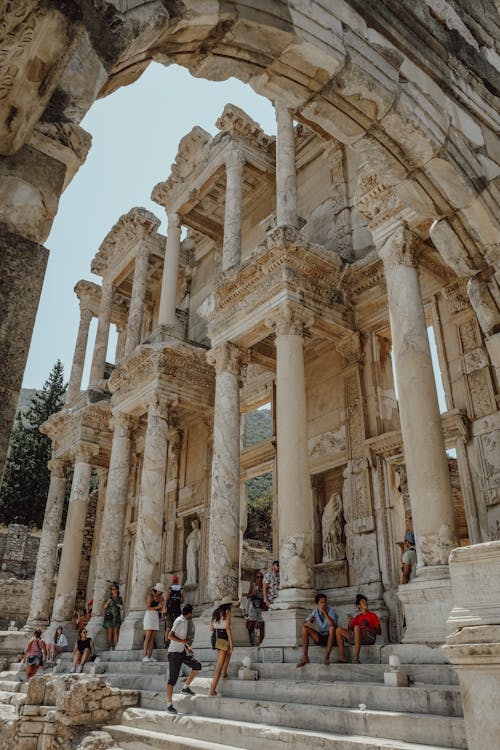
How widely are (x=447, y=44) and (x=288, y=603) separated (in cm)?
778

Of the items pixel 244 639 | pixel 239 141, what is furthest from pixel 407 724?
pixel 239 141

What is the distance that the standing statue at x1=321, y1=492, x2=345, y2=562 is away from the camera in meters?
12.0

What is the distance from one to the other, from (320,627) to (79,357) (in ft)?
52.6

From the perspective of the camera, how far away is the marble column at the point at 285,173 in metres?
12.7

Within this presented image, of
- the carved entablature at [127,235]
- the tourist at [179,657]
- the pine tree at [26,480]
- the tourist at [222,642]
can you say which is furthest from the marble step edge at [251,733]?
the pine tree at [26,480]

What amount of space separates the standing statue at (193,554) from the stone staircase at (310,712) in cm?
719

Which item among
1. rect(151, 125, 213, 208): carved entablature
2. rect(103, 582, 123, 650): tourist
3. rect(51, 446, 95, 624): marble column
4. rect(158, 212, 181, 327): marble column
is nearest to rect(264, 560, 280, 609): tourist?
rect(103, 582, 123, 650): tourist

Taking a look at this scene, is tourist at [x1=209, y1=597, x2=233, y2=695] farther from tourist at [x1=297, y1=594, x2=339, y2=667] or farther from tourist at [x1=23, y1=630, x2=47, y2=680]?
tourist at [x1=23, y1=630, x2=47, y2=680]

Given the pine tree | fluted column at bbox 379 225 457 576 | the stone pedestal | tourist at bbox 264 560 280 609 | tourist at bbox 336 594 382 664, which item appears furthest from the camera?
the pine tree

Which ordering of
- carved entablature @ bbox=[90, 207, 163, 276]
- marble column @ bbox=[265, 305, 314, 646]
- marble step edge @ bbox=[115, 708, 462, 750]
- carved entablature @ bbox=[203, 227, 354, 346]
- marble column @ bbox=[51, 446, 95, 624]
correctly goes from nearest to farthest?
1. marble step edge @ bbox=[115, 708, 462, 750]
2. marble column @ bbox=[265, 305, 314, 646]
3. carved entablature @ bbox=[203, 227, 354, 346]
4. marble column @ bbox=[51, 446, 95, 624]
5. carved entablature @ bbox=[90, 207, 163, 276]

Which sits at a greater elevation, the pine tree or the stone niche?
the pine tree

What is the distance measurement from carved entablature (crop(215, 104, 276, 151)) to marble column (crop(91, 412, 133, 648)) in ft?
27.7

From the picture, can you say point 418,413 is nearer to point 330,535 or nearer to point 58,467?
point 330,535

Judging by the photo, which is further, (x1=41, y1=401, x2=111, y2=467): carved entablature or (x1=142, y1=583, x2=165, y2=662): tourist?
(x1=41, y1=401, x2=111, y2=467): carved entablature
